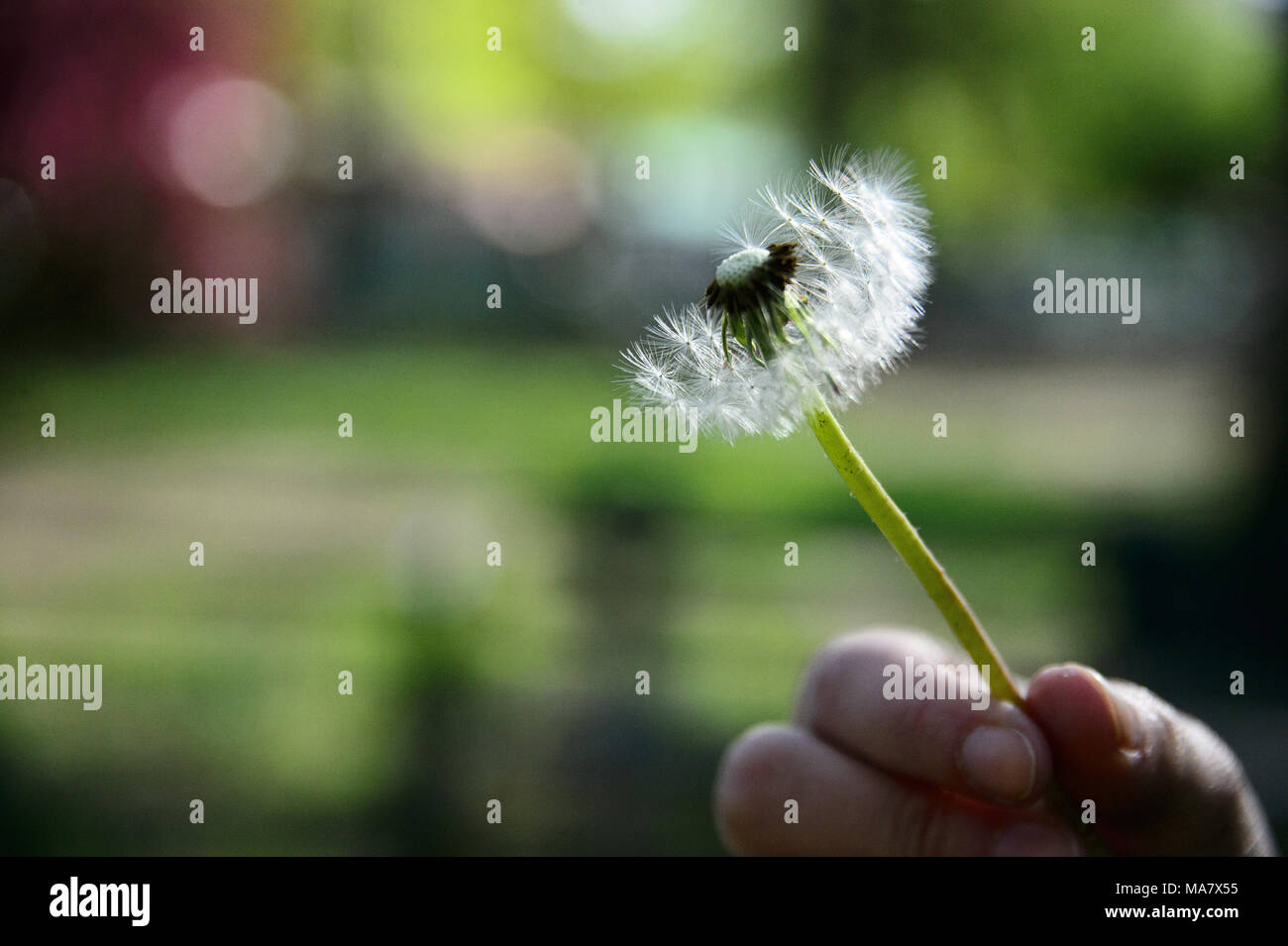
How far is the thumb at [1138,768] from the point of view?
6.15 feet

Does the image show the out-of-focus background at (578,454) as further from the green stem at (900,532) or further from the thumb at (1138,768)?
the thumb at (1138,768)

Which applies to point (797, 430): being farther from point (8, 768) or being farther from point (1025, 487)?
point (1025, 487)

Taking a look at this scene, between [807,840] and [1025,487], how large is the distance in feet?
32.8

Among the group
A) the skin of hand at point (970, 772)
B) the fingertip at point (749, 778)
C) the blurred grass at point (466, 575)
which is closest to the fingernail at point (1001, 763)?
the skin of hand at point (970, 772)

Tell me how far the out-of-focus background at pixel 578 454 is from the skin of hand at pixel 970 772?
1067 mm

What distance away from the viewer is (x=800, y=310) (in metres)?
1.59

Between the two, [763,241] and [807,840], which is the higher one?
[763,241]

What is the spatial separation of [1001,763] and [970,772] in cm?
8

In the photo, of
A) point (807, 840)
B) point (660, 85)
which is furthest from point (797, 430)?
point (660, 85)

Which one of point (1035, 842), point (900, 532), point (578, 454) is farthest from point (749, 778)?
point (578, 454)

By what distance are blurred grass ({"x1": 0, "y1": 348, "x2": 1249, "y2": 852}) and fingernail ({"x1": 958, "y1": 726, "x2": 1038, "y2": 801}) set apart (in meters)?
4.01

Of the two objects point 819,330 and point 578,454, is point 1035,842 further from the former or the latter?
point 578,454

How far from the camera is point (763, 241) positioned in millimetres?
1757

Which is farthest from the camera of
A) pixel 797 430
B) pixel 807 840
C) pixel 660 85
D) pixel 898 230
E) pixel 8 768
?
pixel 660 85
